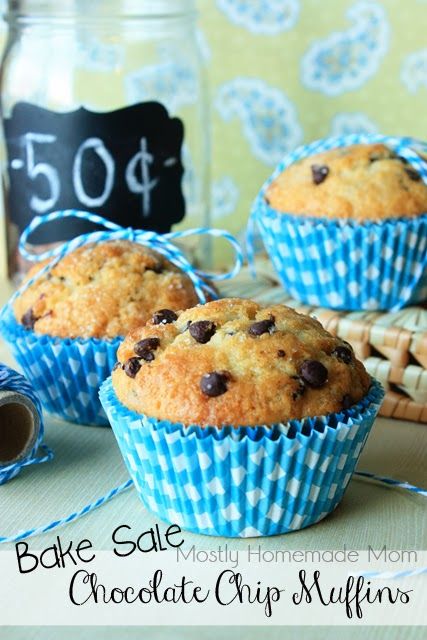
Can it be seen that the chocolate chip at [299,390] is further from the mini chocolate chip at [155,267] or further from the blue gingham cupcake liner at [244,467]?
the mini chocolate chip at [155,267]

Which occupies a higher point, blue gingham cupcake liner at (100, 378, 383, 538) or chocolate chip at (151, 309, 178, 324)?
chocolate chip at (151, 309, 178, 324)

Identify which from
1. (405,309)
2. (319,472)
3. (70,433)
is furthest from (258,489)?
(405,309)

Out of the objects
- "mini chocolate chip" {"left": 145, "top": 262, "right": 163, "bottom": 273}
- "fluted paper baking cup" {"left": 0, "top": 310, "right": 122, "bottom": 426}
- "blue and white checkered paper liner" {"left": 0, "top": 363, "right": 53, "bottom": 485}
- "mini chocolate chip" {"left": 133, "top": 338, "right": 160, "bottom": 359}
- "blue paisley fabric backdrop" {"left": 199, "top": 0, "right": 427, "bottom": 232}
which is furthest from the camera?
"blue paisley fabric backdrop" {"left": 199, "top": 0, "right": 427, "bottom": 232}

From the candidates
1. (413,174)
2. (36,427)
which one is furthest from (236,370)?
(413,174)

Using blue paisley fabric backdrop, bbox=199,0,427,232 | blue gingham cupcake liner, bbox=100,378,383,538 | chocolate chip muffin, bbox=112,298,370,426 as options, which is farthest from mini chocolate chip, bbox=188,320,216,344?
blue paisley fabric backdrop, bbox=199,0,427,232

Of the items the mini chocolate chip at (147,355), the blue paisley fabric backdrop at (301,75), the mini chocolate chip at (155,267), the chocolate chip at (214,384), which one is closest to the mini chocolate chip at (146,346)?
the mini chocolate chip at (147,355)

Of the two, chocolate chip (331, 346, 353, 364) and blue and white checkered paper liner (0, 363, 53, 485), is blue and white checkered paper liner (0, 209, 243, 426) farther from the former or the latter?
chocolate chip (331, 346, 353, 364)

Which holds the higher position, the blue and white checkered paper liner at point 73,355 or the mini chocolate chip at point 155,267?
the mini chocolate chip at point 155,267

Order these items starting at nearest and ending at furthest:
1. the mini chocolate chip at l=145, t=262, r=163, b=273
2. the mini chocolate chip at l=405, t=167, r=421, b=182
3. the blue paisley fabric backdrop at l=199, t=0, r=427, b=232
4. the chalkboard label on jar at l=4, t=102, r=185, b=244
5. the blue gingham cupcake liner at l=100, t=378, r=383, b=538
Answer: the blue gingham cupcake liner at l=100, t=378, r=383, b=538 < the mini chocolate chip at l=145, t=262, r=163, b=273 < the mini chocolate chip at l=405, t=167, r=421, b=182 < the chalkboard label on jar at l=4, t=102, r=185, b=244 < the blue paisley fabric backdrop at l=199, t=0, r=427, b=232
